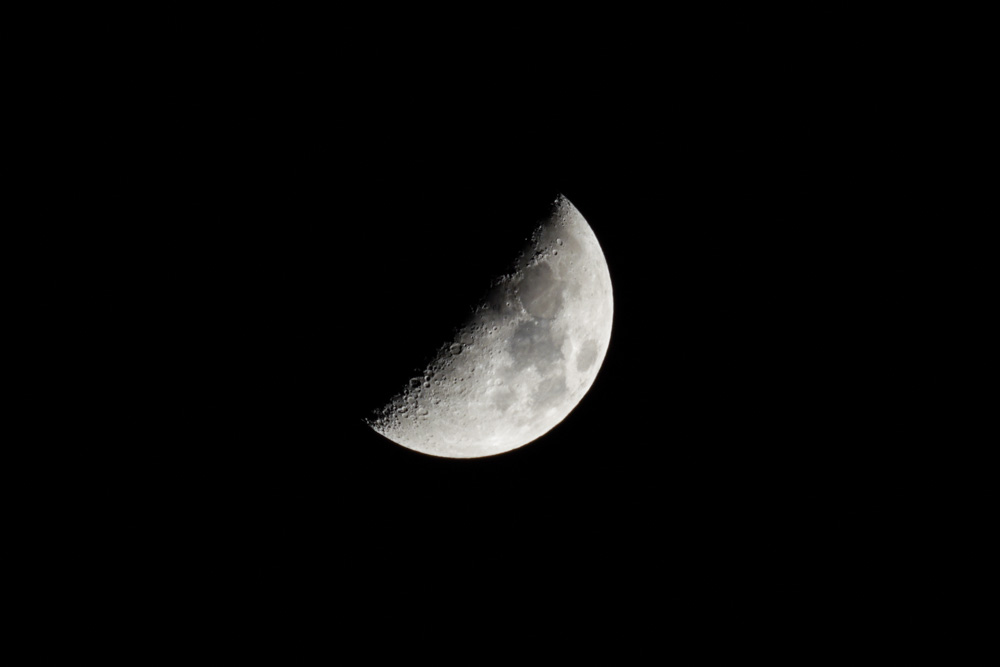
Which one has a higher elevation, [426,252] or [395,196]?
[395,196]

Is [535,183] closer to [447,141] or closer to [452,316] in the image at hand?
[447,141]

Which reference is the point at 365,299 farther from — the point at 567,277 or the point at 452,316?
the point at 567,277

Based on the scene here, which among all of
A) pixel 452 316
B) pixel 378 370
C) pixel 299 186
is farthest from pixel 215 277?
pixel 452 316

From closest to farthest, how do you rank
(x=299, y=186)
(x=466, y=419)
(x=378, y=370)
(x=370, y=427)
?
(x=299, y=186), (x=378, y=370), (x=466, y=419), (x=370, y=427)

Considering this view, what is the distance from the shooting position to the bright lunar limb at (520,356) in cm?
265

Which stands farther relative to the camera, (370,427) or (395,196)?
(370,427)

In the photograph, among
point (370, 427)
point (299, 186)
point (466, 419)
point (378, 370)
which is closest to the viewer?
point (299, 186)

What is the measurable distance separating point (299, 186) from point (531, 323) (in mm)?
1128

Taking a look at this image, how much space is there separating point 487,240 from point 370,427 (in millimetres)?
1173

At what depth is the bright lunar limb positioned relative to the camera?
2.65m

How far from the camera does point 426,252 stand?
96.4 inches

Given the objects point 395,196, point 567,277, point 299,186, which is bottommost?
point 567,277

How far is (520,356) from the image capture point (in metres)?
2.70

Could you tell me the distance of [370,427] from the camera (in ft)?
9.99
